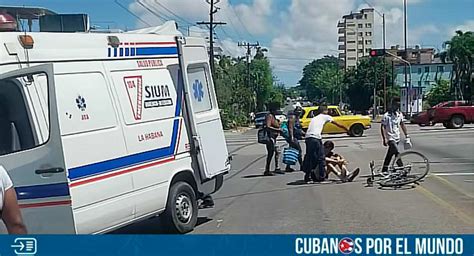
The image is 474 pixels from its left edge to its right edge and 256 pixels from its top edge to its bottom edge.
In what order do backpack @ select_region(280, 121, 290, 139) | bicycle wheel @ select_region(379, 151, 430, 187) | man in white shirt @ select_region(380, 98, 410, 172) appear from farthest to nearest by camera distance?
1. backpack @ select_region(280, 121, 290, 139)
2. man in white shirt @ select_region(380, 98, 410, 172)
3. bicycle wheel @ select_region(379, 151, 430, 187)

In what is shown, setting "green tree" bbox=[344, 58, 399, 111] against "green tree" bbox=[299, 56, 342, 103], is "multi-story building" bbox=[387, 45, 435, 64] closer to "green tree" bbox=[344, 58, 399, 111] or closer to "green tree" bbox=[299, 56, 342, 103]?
"green tree" bbox=[344, 58, 399, 111]

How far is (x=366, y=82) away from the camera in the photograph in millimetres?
10117

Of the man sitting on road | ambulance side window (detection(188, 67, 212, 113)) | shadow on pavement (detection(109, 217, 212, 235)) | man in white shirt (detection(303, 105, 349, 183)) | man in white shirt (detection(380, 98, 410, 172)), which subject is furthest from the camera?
the man sitting on road

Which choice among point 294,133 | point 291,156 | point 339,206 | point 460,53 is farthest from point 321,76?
point 294,133

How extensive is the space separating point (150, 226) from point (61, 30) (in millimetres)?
2523

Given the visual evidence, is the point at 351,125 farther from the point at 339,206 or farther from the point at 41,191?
the point at 41,191

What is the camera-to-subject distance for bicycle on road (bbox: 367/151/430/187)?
11.2 metres

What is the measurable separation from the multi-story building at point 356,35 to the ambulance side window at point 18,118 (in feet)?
6.72

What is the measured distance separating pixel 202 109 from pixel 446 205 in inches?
143

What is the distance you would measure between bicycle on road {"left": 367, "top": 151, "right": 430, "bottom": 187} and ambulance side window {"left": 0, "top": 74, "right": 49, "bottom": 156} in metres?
7.22

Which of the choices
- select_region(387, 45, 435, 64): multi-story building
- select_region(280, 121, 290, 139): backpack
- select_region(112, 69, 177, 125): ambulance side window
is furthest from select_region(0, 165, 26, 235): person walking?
select_region(280, 121, 290, 139): backpack

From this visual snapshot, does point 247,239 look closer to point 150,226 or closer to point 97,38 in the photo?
point 97,38

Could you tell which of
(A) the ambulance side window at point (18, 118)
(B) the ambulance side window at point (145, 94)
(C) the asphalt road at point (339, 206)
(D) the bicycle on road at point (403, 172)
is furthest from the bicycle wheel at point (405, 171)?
(A) the ambulance side window at point (18, 118)

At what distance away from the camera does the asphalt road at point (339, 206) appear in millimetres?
7340
